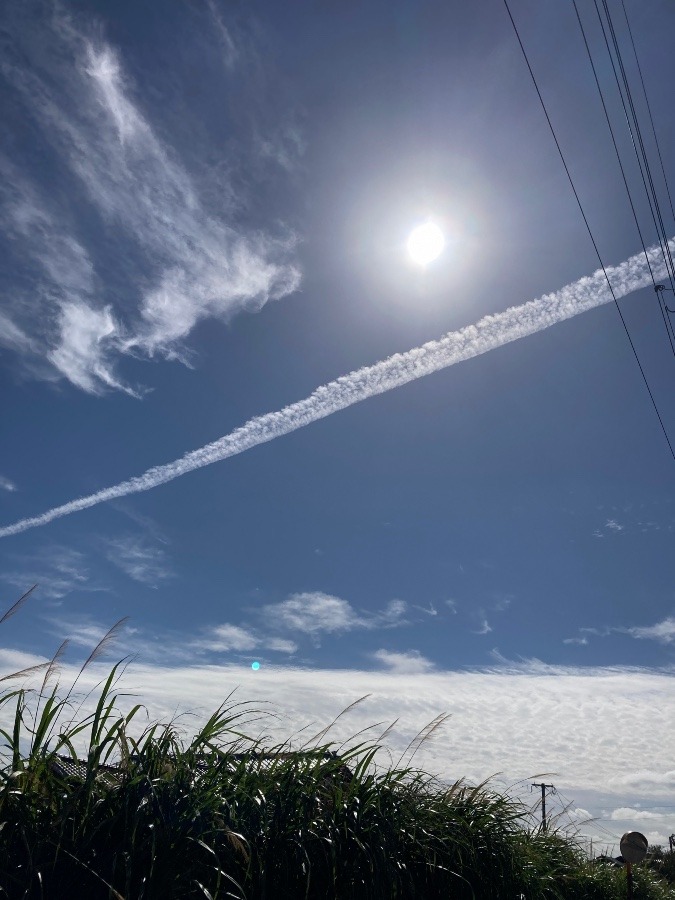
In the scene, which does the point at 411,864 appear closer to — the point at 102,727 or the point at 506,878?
the point at 506,878

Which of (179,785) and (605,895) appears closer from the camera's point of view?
(179,785)

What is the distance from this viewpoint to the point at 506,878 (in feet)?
18.2

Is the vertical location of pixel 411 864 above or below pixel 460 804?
below

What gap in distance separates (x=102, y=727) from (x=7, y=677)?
62 centimetres

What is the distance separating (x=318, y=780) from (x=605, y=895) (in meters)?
6.10

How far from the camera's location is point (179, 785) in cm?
391

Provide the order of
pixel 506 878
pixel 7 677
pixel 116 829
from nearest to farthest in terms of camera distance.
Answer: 1. pixel 116 829
2. pixel 7 677
3. pixel 506 878

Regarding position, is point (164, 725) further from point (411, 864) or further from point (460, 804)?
point (460, 804)

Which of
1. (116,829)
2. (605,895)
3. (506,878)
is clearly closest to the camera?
(116,829)

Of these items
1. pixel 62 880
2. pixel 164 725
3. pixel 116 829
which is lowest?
pixel 62 880

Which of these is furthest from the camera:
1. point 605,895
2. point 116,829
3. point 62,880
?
point 605,895

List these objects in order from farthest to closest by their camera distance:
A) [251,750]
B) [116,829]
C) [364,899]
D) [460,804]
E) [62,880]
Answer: [460,804], [251,750], [364,899], [116,829], [62,880]

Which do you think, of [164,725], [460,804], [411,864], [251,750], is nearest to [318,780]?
[251,750]

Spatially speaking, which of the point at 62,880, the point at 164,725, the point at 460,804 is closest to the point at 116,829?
the point at 62,880
